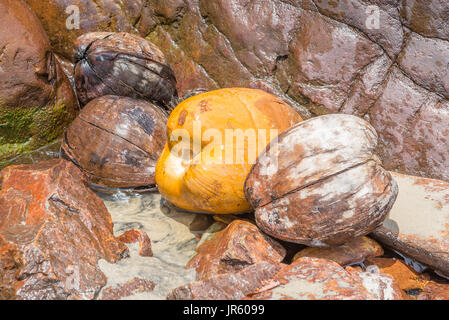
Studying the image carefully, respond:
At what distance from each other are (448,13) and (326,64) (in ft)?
3.57

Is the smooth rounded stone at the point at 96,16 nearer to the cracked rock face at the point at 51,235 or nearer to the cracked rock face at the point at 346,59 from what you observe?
the cracked rock face at the point at 346,59

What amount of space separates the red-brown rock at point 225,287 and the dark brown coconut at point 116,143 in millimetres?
1718

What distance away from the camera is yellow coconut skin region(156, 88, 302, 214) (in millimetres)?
3439

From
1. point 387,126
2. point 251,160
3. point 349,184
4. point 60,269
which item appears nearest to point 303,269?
point 349,184

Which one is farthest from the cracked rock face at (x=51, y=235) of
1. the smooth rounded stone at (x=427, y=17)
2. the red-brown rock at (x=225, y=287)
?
the smooth rounded stone at (x=427, y=17)

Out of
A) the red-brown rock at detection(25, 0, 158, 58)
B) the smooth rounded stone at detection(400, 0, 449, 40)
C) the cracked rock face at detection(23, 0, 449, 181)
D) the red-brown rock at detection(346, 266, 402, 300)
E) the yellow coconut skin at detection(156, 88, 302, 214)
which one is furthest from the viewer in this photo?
the red-brown rock at detection(25, 0, 158, 58)

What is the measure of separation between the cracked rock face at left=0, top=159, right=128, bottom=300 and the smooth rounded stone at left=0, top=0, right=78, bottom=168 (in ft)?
3.01

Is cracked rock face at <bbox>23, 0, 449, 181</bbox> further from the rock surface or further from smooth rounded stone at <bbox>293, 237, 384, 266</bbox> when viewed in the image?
smooth rounded stone at <bbox>293, 237, 384, 266</bbox>

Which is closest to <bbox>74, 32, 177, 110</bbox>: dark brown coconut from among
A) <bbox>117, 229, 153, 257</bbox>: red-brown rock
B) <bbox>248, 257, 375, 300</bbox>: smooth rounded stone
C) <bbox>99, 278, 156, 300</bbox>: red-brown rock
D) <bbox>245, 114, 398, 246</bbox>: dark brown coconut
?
<bbox>117, 229, 153, 257</bbox>: red-brown rock

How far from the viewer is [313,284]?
269 centimetres

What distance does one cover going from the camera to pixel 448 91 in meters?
3.73

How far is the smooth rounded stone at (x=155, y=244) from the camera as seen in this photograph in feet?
9.60

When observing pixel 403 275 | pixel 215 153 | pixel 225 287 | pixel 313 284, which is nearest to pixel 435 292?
pixel 403 275
